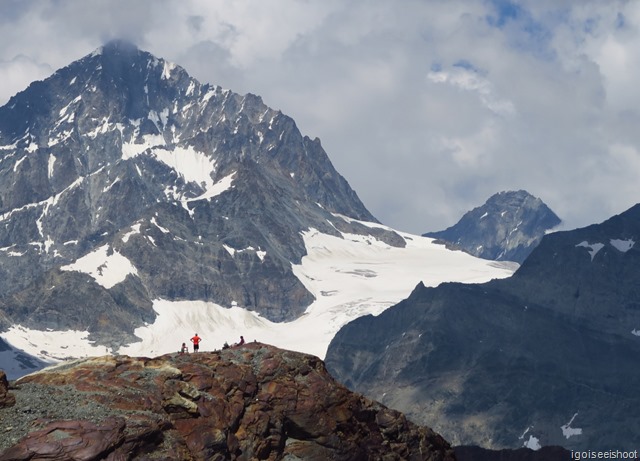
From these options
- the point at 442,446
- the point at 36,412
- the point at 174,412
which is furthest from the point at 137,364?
the point at 442,446

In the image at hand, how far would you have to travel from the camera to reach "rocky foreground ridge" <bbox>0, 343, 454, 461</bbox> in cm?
7256

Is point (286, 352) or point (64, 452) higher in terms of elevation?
point (286, 352)

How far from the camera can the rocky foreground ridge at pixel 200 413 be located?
72.6 meters

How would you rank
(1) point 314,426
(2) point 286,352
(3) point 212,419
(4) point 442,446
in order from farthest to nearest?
(4) point 442,446, (2) point 286,352, (1) point 314,426, (3) point 212,419

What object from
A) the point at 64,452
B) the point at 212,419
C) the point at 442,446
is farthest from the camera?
the point at 442,446

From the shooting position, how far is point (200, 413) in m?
82.2

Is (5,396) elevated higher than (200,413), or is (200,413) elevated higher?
(5,396)

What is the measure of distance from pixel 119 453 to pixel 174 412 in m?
8.72

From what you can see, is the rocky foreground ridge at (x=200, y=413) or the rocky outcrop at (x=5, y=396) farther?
the rocky outcrop at (x=5, y=396)

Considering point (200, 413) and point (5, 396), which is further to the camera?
point (200, 413)

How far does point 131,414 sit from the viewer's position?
253ft

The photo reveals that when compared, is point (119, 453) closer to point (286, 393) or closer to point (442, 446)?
point (286, 393)

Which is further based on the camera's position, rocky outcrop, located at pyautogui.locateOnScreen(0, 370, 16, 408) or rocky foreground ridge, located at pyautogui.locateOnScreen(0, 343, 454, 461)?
rocky outcrop, located at pyautogui.locateOnScreen(0, 370, 16, 408)

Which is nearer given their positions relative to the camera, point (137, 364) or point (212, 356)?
point (137, 364)
